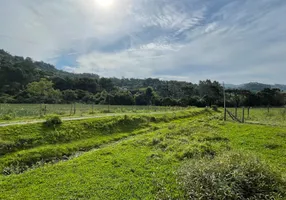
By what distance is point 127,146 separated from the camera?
14.6 m

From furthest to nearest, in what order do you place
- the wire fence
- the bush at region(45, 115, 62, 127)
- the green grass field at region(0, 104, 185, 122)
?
the wire fence, the green grass field at region(0, 104, 185, 122), the bush at region(45, 115, 62, 127)

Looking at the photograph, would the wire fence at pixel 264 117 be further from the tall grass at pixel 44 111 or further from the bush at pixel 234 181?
the bush at pixel 234 181

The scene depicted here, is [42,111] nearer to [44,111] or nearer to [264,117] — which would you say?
[44,111]

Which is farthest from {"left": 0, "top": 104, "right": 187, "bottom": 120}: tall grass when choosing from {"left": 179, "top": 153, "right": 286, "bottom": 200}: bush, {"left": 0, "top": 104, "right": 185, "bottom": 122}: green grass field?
{"left": 179, "top": 153, "right": 286, "bottom": 200}: bush

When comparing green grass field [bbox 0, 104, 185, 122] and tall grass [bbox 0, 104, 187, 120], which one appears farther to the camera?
tall grass [bbox 0, 104, 187, 120]

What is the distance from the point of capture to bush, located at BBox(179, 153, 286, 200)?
6.53 m

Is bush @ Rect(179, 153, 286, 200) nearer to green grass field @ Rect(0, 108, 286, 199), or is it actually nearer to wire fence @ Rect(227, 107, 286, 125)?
green grass field @ Rect(0, 108, 286, 199)

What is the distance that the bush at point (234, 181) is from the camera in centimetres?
653

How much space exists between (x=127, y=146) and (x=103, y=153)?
216 cm

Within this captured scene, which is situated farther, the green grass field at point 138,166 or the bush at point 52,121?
the bush at point 52,121

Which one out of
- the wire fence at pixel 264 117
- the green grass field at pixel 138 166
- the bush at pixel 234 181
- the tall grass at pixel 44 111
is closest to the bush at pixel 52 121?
the green grass field at pixel 138 166

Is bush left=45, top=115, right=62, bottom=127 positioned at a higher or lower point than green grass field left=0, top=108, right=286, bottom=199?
higher

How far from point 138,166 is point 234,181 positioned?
4870mm

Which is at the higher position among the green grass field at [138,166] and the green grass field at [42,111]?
the green grass field at [42,111]
